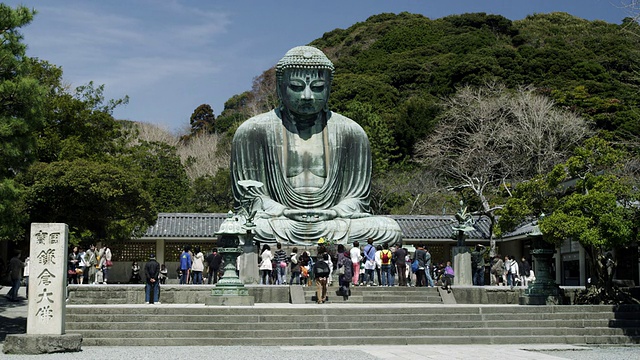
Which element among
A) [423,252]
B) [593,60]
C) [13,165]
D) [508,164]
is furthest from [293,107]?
[593,60]

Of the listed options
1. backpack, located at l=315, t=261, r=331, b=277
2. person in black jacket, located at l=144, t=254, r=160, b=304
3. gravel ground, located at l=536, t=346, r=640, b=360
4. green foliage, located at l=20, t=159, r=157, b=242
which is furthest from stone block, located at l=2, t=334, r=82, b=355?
green foliage, located at l=20, t=159, r=157, b=242

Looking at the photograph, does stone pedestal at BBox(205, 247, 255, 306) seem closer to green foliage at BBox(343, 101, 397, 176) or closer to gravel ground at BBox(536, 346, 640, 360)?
gravel ground at BBox(536, 346, 640, 360)

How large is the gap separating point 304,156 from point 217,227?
975 cm

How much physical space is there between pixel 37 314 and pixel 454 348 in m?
6.30

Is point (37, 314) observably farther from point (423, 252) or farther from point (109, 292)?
point (423, 252)

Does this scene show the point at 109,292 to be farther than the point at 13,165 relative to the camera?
Yes

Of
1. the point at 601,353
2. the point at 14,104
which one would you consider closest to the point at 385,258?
the point at 601,353

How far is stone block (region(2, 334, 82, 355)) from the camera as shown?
11.3 m

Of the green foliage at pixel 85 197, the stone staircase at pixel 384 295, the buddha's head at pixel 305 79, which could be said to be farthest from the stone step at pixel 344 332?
the green foliage at pixel 85 197

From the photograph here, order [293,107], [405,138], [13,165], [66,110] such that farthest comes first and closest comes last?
[405,138] < [66,110] < [293,107] < [13,165]

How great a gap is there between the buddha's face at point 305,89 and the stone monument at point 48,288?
11619mm

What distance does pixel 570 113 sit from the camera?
38000mm

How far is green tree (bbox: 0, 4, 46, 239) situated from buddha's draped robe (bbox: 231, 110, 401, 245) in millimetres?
8272

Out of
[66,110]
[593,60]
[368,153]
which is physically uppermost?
[593,60]
